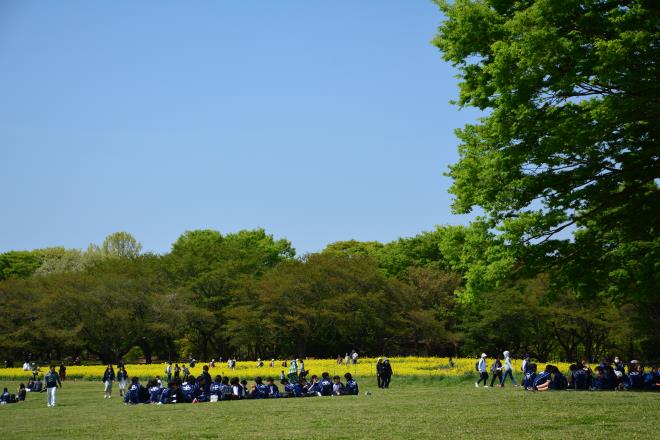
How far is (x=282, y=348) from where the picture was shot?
74.3 meters

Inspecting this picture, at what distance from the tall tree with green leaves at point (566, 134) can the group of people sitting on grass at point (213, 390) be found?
25.4ft

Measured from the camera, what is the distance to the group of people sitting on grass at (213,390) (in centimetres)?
2512

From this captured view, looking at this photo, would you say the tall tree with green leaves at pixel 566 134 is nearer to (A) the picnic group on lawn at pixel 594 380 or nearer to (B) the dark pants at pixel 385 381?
(A) the picnic group on lawn at pixel 594 380

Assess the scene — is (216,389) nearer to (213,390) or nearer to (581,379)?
(213,390)

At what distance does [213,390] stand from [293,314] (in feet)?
132

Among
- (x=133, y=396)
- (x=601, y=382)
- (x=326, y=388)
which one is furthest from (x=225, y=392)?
(x=601, y=382)

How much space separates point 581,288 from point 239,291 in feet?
162

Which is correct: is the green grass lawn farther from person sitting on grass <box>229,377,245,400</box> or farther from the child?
the child

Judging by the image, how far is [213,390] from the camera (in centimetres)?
2559

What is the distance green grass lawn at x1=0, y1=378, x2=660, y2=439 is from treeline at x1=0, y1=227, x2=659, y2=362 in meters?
39.0

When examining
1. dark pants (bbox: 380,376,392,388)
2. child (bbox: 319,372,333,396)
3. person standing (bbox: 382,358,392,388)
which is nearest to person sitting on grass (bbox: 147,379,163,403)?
child (bbox: 319,372,333,396)

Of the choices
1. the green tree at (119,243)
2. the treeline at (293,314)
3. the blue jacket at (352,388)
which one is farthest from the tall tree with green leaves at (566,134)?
the green tree at (119,243)

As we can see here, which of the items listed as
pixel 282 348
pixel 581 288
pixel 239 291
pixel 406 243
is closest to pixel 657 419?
pixel 581 288

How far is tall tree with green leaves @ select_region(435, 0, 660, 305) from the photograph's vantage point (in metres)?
16.9
